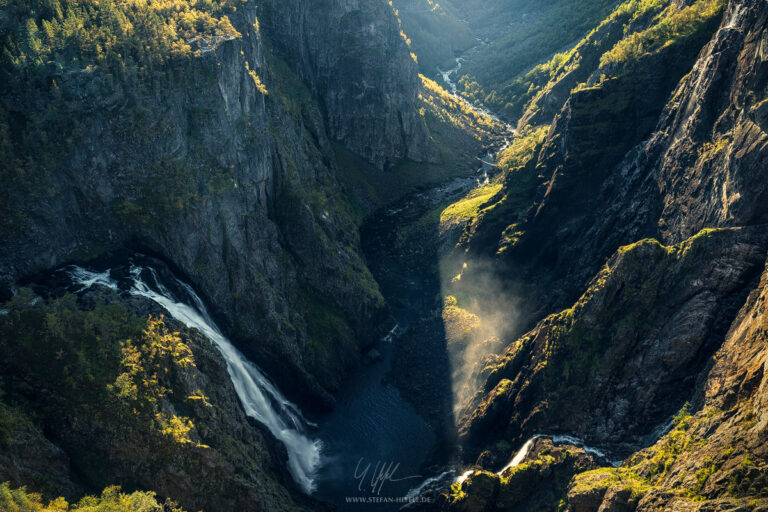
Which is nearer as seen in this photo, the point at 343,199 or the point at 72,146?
the point at 72,146

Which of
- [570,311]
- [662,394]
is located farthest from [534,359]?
[662,394]

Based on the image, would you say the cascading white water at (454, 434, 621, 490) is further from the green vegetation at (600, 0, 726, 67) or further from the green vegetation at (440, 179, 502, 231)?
the green vegetation at (600, 0, 726, 67)

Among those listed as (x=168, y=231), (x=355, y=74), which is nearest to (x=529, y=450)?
(x=168, y=231)

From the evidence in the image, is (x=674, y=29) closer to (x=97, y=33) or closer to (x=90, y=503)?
(x=97, y=33)

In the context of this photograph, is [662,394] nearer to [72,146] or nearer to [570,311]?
[570,311]

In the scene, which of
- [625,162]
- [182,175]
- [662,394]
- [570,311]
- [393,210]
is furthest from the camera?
[393,210]

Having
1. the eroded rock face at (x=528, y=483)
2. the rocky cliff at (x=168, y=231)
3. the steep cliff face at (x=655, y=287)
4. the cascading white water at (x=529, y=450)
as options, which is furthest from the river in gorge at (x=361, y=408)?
the steep cliff face at (x=655, y=287)

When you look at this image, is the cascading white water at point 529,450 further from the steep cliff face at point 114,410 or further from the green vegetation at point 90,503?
the green vegetation at point 90,503

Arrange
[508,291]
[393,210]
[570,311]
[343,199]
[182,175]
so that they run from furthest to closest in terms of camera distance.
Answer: [393,210] → [343,199] → [508,291] → [182,175] → [570,311]
